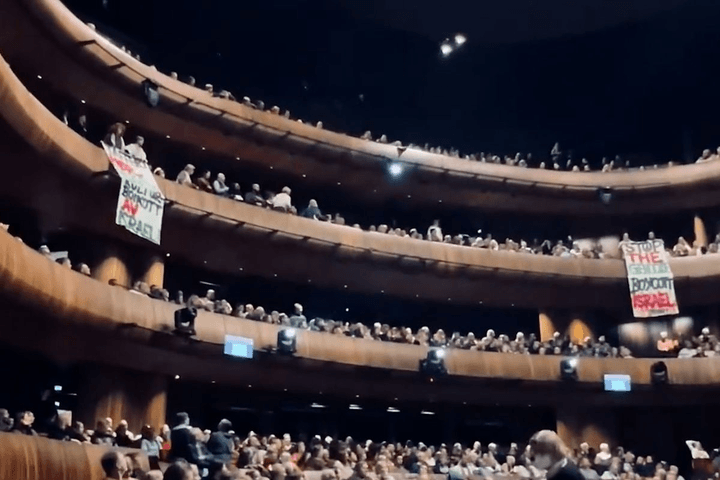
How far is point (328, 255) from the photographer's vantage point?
1725 centimetres

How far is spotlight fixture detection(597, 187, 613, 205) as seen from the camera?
68.9 feet

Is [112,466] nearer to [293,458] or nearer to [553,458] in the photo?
[553,458]

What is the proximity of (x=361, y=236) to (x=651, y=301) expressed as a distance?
6675 millimetres

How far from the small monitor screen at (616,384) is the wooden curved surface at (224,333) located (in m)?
0.15

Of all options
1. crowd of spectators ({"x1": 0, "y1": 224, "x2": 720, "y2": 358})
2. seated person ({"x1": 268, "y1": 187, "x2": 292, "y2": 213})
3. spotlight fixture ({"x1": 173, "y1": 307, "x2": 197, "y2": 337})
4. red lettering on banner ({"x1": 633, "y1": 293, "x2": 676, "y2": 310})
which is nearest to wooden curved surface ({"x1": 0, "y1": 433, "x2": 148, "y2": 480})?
spotlight fixture ({"x1": 173, "y1": 307, "x2": 197, "y2": 337})

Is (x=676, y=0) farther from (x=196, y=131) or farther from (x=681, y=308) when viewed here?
(x=196, y=131)

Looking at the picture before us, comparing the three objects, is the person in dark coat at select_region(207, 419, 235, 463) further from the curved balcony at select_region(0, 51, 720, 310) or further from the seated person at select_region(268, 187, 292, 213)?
the seated person at select_region(268, 187, 292, 213)

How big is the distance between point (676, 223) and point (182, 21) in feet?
42.8

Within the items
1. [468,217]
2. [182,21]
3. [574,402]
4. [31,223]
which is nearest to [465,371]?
[574,402]

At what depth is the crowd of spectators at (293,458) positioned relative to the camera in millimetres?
7734

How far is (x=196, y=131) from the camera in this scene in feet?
55.1

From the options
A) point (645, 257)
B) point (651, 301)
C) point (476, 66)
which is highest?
point (476, 66)

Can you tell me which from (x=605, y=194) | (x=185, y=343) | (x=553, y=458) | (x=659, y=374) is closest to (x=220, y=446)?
(x=553, y=458)

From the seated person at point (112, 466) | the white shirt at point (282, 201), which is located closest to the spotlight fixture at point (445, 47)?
the white shirt at point (282, 201)
